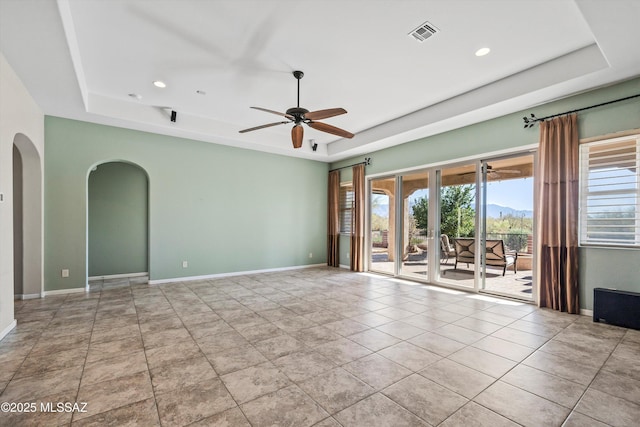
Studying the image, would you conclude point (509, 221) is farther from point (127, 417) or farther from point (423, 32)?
point (127, 417)

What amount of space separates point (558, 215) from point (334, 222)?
5136 mm

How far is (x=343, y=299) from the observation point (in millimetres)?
4754

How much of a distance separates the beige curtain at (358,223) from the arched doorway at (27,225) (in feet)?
20.4

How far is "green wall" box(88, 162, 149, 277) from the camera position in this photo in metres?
6.35

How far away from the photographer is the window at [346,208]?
802 centimetres

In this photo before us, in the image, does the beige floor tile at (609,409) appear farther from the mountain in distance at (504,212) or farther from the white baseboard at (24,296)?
the white baseboard at (24,296)

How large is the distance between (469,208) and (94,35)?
605 centimetres

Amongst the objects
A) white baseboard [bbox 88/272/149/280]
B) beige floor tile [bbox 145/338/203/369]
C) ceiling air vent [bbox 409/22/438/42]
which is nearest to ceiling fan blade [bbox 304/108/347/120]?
ceiling air vent [bbox 409/22/438/42]

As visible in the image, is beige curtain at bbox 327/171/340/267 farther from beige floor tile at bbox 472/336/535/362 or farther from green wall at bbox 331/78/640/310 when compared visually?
beige floor tile at bbox 472/336/535/362

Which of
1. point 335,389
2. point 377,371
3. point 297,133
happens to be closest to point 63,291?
point 297,133

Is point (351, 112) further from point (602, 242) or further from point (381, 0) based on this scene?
point (602, 242)

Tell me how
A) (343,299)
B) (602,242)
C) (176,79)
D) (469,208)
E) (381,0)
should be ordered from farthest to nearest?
(469,208), (343,299), (176,79), (602,242), (381,0)

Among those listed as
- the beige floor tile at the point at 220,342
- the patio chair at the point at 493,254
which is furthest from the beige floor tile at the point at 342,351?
the patio chair at the point at 493,254

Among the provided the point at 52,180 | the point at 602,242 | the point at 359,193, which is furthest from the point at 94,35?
the point at 602,242
